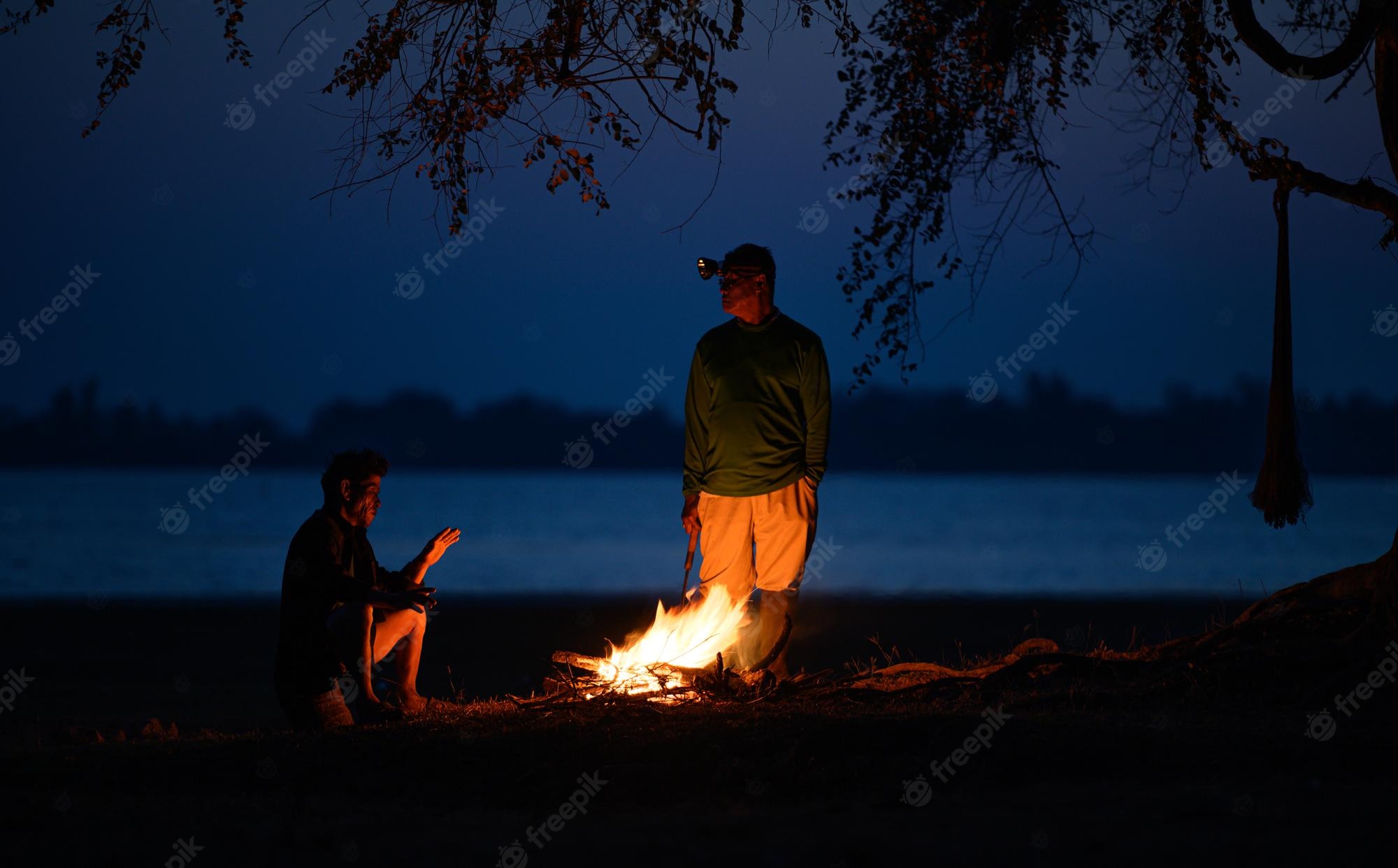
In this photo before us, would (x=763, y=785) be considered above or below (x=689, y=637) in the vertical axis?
below

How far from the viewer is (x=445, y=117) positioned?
7164 mm

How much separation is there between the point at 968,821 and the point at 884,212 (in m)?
5.36

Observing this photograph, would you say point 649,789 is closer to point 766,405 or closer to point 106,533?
point 766,405

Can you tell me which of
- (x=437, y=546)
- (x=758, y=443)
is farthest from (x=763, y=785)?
(x=437, y=546)

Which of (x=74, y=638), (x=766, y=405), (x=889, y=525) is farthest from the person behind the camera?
(x=889, y=525)

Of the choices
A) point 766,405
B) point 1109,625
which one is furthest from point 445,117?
point 1109,625

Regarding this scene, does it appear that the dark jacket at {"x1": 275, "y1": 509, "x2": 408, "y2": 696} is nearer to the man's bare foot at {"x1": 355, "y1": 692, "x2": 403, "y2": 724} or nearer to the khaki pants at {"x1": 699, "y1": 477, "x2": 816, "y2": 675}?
the man's bare foot at {"x1": 355, "y1": 692, "x2": 403, "y2": 724}

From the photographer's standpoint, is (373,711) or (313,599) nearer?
(313,599)

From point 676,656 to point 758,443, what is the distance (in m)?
1.28

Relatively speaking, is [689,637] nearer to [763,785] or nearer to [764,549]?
[764,549]

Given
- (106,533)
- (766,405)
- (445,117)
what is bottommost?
(106,533)

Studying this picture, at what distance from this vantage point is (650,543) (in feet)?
125

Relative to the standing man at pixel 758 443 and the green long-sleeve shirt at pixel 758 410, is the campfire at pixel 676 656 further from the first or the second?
the green long-sleeve shirt at pixel 758 410

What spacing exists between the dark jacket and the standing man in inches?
78.3
